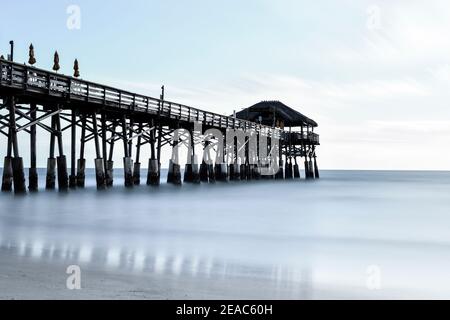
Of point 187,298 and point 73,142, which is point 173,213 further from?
point 187,298

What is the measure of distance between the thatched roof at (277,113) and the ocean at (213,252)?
34.4 metres

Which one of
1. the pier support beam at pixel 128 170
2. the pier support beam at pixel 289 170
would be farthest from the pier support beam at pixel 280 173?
the pier support beam at pixel 128 170

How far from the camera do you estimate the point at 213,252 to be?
1080cm

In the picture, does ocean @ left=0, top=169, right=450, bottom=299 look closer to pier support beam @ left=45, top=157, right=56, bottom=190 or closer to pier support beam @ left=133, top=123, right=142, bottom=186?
pier support beam @ left=45, top=157, right=56, bottom=190

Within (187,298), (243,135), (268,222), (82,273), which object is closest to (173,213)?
(268,222)

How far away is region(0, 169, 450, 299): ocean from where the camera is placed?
7.11m

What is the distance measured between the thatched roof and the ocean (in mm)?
34410

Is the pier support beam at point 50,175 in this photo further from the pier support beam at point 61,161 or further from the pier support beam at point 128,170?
the pier support beam at point 128,170

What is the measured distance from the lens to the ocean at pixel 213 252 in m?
7.11

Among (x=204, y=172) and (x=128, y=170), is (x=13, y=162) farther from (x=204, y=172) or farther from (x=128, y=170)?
(x=204, y=172)

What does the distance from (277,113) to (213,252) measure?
4618 cm

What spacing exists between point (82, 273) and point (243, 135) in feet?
115

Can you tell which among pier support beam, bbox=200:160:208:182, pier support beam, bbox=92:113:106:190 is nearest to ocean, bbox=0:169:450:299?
pier support beam, bbox=92:113:106:190

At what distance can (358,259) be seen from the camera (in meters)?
10.4
